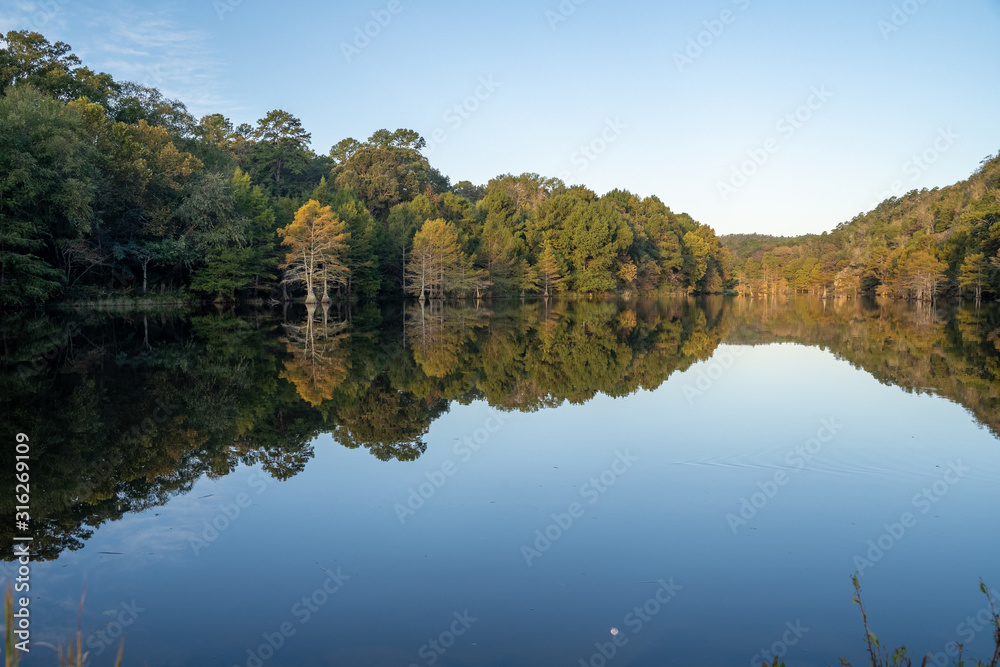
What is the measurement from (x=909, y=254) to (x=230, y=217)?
2465 inches

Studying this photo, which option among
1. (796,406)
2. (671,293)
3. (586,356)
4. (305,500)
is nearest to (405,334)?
(586,356)

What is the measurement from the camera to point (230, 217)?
121ft

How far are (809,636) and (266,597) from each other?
10.2 feet

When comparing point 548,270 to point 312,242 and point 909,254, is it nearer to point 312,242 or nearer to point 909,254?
point 312,242

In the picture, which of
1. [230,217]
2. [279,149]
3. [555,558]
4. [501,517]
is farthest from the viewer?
[279,149]

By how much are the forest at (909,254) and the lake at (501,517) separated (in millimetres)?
46640

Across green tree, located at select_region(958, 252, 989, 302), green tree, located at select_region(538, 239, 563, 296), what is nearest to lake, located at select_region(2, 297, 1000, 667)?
green tree, located at select_region(958, 252, 989, 302)

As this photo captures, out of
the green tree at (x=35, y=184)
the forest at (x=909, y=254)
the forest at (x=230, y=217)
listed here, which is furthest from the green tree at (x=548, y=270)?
the green tree at (x=35, y=184)

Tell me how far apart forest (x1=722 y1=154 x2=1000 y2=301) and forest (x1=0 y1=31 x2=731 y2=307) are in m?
26.7

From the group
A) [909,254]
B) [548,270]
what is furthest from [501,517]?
[909,254]

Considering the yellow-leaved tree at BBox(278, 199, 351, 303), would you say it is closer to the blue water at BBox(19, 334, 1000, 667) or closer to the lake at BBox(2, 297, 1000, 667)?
the lake at BBox(2, 297, 1000, 667)

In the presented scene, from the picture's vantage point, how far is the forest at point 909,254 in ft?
157

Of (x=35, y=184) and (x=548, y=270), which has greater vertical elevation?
(x=35, y=184)

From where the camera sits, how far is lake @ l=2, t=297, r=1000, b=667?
3.38 meters
